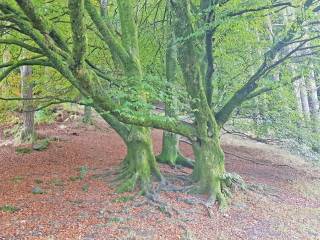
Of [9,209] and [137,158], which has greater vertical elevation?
[137,158]

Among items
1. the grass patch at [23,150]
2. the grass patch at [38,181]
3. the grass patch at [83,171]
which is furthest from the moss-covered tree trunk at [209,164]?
the grass patch at [23,150]

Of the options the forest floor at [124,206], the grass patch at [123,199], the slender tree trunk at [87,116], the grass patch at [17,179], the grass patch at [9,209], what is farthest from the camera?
the slender tree trunk at [87,116]

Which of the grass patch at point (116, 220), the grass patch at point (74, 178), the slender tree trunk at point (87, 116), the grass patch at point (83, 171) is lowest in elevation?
the grass patch at point (116, 220)

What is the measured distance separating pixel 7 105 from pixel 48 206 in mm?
6267

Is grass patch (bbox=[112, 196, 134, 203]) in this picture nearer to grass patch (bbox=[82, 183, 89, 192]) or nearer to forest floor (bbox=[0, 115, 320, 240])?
forest floor (bbox=[0, 115, 320, 240])

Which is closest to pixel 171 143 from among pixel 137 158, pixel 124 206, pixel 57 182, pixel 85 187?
pixel 137 158

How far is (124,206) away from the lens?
7.14m

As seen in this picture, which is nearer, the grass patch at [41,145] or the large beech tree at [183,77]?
the large beech tree at [183,77]

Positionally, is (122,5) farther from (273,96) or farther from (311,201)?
(311,201)

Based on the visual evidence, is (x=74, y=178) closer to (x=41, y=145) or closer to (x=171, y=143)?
(x=171, y=143)

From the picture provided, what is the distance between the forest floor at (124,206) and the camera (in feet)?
20.1

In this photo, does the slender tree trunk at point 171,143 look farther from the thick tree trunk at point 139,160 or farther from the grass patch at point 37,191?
the grass patch at point 37,191

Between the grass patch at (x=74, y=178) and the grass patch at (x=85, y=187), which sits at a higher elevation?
the grass patch at (x=74, y=178)

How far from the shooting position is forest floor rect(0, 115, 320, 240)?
613 cm
